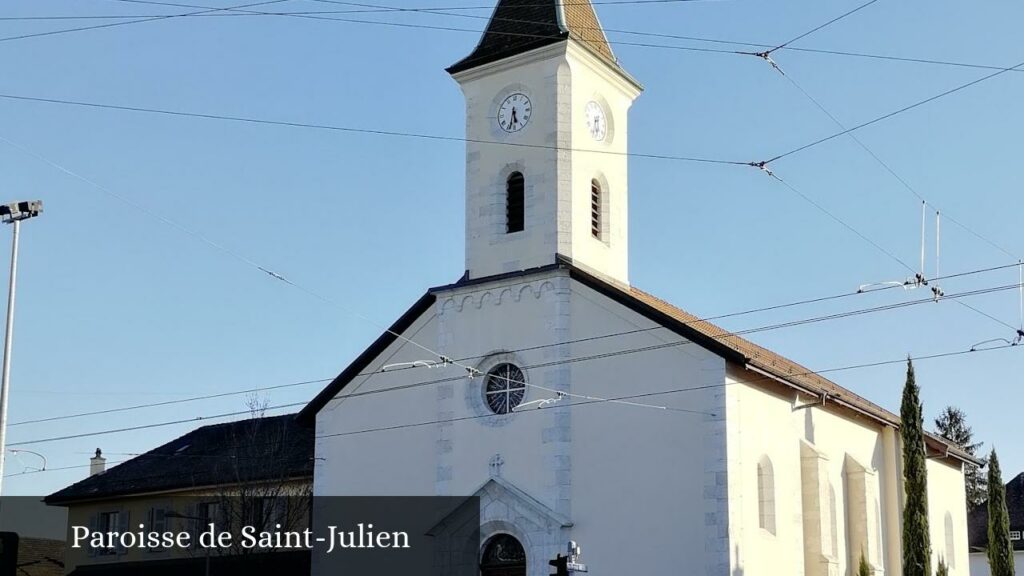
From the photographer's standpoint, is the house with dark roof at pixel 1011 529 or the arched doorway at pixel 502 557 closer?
the arched doorway at pixel 502 557

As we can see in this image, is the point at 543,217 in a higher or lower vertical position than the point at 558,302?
higher

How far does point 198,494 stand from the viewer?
41875 mm

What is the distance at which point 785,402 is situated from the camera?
3278cm

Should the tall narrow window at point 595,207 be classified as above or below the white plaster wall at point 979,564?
above

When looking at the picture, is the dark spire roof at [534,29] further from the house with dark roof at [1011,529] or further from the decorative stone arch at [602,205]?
the house with dark roof at [1011,529]

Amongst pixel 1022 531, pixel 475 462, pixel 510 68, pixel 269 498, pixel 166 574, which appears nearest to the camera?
pixel 475 462

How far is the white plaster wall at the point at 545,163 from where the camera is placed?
33.1 meters

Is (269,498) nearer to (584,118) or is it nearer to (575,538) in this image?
(575,538)

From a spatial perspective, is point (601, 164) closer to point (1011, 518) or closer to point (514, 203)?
point (514, 203)

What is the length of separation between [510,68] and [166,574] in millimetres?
19399

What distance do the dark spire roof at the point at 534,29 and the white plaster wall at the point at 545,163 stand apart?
25cm

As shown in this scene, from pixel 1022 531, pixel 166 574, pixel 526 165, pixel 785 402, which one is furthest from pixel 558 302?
pixel 1022 531

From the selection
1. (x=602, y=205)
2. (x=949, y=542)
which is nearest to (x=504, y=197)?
(x=602, y=205)

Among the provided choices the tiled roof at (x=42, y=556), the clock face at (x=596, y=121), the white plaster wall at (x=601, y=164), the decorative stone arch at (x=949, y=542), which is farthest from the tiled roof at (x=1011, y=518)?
the tiled roof at (x=42, y=556)
